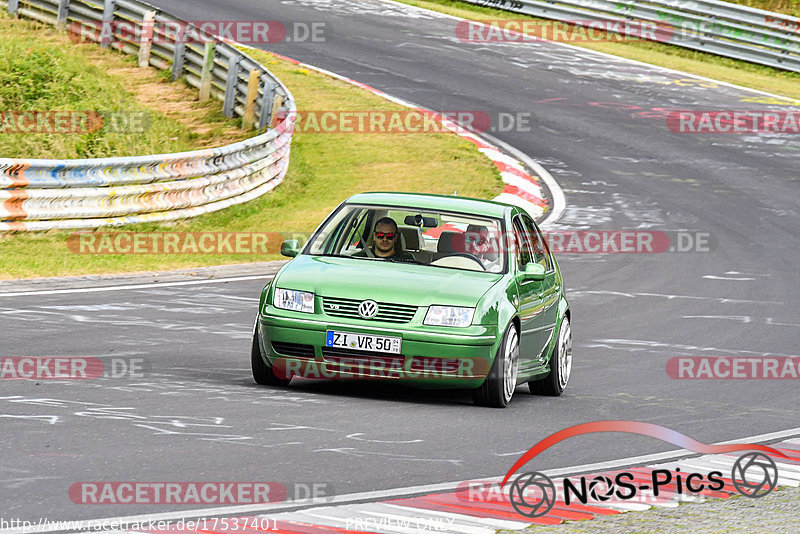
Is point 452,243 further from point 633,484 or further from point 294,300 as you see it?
point 633,484

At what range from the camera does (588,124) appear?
26.5 m

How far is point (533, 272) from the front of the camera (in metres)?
9.66

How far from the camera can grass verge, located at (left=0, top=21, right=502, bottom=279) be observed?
15.2 m

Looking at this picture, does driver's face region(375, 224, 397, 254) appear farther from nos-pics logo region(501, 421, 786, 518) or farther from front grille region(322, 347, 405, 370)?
nos-pics logo region(501, 421, 786, 518)

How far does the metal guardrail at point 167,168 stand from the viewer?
15.8 metres

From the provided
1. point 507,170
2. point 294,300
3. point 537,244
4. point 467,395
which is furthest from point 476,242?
point 507,170

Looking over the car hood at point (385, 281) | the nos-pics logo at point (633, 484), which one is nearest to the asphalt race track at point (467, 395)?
the nos-pics logo at point (633, 484)

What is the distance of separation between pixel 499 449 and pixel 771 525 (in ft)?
6.22

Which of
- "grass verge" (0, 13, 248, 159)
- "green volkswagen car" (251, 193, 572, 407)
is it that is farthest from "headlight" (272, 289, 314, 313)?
"grass verge" (0, 13, 248, 159)

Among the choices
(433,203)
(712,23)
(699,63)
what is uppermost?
(712,23)

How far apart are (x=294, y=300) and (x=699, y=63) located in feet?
84.1

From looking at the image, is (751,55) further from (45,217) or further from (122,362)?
(122,362)

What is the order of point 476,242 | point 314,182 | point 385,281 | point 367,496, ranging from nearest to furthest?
point 367,496, point 385,281, point 476,242, point 314,182

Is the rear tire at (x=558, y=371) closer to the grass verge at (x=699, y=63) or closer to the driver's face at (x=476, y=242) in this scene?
the driver's face at (x=476, y=242)
